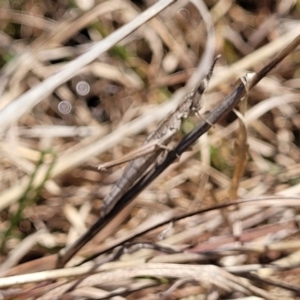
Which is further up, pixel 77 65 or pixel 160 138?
pixel 77 65

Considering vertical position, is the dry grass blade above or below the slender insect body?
above

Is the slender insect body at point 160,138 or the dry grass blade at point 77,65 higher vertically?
the dry grass blade at point 77,65

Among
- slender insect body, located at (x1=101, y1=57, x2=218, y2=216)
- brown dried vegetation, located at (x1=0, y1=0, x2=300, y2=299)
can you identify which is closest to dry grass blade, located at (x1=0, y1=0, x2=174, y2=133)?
brown dried vegetation, located at (x1=0, y1=0, x2=300, y2=299)

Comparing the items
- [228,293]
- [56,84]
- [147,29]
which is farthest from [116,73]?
[228,293]

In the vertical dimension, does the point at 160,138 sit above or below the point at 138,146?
below

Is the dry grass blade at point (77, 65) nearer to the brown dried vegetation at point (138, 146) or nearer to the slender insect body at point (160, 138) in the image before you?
the brown dried vegetation at point (138, 146)

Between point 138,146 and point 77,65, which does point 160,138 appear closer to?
point 77,65

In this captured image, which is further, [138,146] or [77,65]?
[138,146]

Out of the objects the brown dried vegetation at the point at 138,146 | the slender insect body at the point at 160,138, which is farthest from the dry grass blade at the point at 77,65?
the slender insect body at the point at 160,138

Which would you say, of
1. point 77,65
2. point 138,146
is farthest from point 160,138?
point 138,146

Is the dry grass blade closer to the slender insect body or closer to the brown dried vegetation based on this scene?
the brown dried vegetation

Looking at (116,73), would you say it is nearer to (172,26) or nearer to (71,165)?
(172,26)
